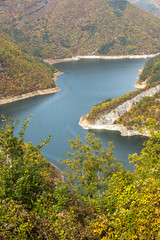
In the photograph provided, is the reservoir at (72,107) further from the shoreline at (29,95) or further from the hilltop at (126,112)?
the shoreline at (29,95)

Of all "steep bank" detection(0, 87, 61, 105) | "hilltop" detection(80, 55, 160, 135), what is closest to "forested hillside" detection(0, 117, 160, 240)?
"hilltop" detection(80, 55, 160, 135)

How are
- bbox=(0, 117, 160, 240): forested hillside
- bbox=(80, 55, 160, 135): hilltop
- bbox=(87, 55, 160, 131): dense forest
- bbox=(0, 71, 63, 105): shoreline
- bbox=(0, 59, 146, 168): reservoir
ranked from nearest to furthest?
bbox=(0, 117, 160, 240): forested hillside < bbox=(0, 59, 146, 168): reservoir < bbox=(87, 55, 160, 131): dense forest < bbox=(80, 55, 160, 135): hilltop < bbox=(0, 71, 63, 105): shoreline

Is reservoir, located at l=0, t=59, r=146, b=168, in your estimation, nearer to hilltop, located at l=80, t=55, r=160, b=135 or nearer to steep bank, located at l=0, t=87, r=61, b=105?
hilltop, located at l=80, t=55, r=160, b=135

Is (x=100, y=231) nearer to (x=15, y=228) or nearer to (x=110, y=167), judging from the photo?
(x=15, y=228)

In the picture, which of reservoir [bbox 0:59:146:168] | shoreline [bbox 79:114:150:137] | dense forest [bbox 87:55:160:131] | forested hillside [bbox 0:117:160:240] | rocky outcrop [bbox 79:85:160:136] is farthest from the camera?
rocky outcrop [bbox 79:85:160:136]

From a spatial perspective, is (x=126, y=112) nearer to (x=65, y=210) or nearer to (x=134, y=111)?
(x=134, y=111)

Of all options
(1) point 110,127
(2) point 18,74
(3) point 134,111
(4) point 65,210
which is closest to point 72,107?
(1) point 110,127
